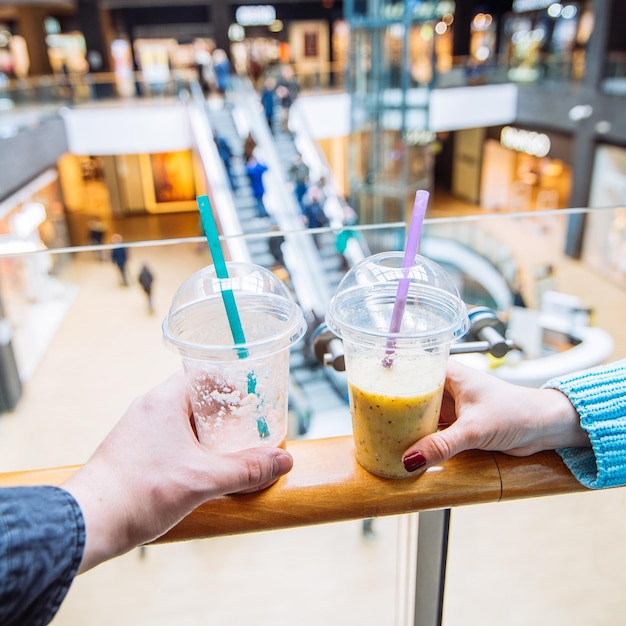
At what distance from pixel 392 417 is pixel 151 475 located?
1.41ft

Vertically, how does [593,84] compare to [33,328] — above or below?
above

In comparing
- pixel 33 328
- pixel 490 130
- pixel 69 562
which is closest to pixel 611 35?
pixel 490 130

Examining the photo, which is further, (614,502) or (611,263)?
(611,263)

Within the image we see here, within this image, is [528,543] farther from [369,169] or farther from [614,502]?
[369,169]

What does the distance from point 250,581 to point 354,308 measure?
36.3 inches

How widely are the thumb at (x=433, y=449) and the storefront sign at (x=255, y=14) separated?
27.3m

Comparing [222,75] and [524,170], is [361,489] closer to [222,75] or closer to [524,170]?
[222,75]

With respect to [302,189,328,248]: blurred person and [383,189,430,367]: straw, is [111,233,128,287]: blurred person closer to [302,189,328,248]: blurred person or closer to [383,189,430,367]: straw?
[383,189,430,367]: straw

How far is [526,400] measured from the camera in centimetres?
113

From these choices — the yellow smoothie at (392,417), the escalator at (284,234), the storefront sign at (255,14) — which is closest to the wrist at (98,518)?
the yellow smoothie at (392,417)

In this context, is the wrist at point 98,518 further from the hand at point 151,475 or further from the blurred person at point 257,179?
the blurred person at point 257,179

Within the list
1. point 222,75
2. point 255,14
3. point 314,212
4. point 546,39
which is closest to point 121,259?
point 314,212

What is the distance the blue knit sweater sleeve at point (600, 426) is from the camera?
1.13 metres

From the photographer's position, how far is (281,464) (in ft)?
3.46
